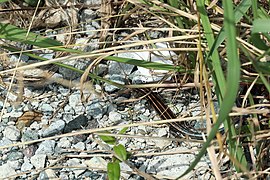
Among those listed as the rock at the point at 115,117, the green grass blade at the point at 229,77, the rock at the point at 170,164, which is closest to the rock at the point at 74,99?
the rock at the point at 115,117

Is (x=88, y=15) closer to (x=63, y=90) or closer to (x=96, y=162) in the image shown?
(x=63, y=90)

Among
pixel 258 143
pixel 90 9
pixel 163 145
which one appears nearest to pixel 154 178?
pixel 163 145

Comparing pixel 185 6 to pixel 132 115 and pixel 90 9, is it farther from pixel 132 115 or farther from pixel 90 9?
pixel 90 9

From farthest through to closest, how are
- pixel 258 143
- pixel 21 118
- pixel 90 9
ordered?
1. pixel 90 9
2. pixel 21 118
3. pixel 258 143

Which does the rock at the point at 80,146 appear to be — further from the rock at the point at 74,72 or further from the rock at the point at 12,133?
the rock at the point at 74,72

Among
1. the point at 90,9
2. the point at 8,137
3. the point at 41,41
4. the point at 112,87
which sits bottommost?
the point at 8,137
